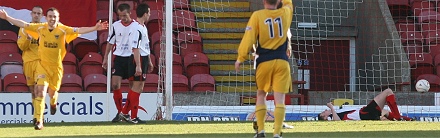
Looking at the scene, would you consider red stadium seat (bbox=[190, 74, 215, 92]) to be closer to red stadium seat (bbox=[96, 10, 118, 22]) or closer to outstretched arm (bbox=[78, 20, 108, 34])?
red stadium seat (bbox=[96, 10, 118, 22])

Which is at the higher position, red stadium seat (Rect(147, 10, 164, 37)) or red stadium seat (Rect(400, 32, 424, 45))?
red stadium seat (Rect(147, 10, 164, 37))

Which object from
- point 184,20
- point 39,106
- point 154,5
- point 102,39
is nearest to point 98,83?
point 102,39

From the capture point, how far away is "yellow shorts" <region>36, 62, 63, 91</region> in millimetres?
13758

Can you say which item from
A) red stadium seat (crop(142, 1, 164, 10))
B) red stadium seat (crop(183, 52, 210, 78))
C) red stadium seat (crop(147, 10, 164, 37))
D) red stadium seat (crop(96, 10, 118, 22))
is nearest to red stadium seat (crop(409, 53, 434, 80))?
red stadium seat (crop(183, 52, 210, 78))

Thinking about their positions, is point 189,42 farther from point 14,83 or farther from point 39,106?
point 39,106

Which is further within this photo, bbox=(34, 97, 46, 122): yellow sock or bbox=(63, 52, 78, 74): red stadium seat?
bbox=(63, 52, 78, 74): red stadium seat

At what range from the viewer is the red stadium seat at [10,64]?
2056 centimetres

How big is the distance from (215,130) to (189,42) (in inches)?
358

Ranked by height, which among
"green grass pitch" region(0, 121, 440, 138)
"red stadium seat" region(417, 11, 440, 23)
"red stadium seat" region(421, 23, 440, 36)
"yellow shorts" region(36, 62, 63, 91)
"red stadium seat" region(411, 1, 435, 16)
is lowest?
"green grass pitch" region(0, 121, 440, 138)

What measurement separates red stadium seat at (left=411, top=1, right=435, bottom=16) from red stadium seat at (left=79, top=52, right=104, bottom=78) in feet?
24.1

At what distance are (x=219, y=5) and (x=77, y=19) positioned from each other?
423 cm

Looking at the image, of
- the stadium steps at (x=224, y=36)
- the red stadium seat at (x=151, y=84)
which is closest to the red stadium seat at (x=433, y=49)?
the stadium steps at (x=224, y=36)

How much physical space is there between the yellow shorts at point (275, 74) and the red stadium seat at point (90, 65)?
34.2ft

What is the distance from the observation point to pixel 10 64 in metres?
20.6
